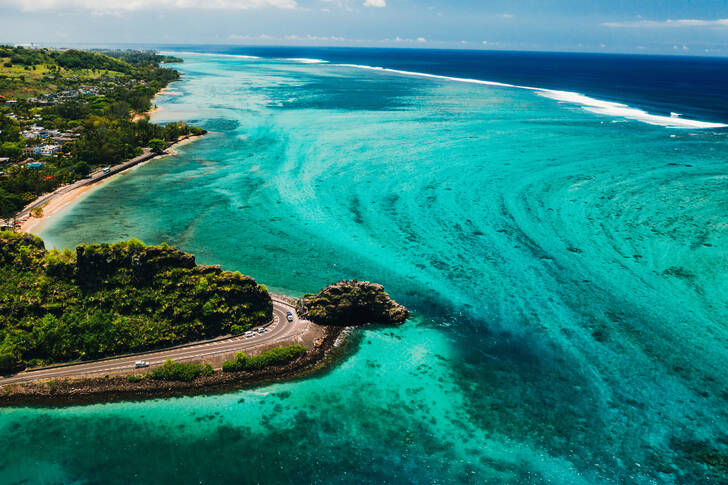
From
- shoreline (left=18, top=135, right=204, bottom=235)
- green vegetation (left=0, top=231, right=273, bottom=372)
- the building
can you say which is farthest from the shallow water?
the building

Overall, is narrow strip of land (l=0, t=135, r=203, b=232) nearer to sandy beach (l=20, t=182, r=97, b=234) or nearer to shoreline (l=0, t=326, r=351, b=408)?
sandy beach (l=20, t=182, r=97, b=234)

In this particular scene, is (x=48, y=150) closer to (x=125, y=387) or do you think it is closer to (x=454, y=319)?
(x=125, y=387)

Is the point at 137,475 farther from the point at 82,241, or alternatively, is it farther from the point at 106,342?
the point at 82,241

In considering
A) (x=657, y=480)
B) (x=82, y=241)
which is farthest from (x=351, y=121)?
(x=657, y=480)

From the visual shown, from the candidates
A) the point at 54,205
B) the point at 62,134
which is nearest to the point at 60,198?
the point at 54,205

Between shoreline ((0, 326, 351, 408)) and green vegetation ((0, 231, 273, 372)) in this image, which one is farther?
green vegetation ((0, 231, 273, 372))

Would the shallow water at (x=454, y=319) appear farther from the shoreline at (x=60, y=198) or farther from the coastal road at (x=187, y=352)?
the coastal road at (x=187, y=352)

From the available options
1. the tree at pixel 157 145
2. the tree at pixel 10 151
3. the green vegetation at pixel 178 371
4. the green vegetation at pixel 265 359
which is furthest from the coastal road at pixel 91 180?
the green vegetation at pixel 265 359
